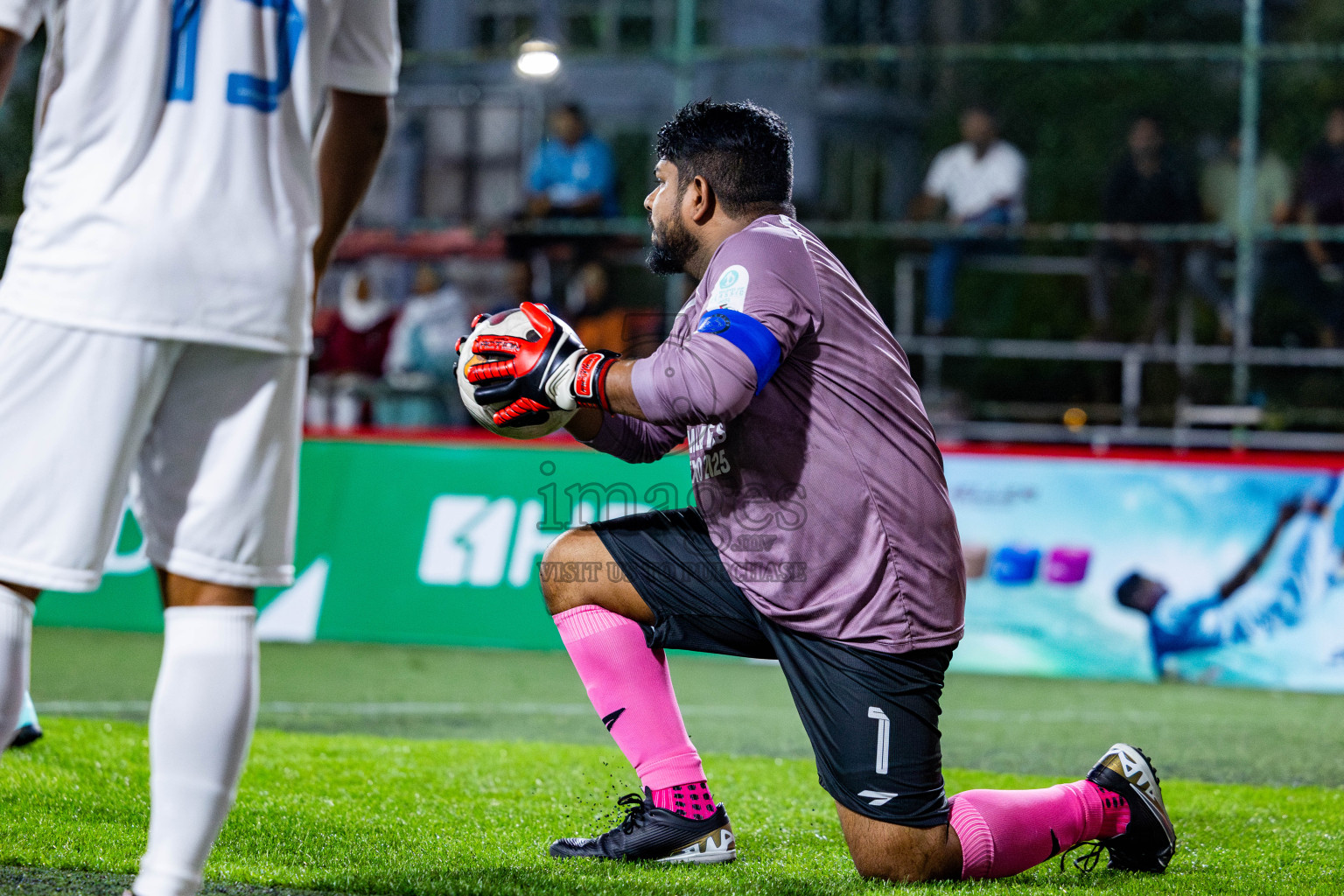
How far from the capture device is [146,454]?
87.4 inches

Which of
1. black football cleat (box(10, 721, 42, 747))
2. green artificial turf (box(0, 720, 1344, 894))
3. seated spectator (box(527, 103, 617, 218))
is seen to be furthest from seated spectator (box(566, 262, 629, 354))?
black football cleat (box(10, 721, 42, 747))

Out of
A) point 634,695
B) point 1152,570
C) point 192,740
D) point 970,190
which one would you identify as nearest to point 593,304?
point 970,190

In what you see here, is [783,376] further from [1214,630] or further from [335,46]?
[1214,630]

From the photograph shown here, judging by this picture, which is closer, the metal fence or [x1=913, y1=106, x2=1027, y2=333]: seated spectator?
the metal fence

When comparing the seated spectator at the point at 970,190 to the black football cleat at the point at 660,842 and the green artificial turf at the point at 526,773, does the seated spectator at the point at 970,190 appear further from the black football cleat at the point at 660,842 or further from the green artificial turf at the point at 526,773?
the black football cleat at the point at 660,842

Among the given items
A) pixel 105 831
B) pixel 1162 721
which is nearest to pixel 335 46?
pixel 105 831

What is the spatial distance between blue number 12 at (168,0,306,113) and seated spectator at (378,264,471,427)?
723 centimetres

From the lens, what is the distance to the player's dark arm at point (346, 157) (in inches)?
96.7

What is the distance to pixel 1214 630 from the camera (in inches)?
258

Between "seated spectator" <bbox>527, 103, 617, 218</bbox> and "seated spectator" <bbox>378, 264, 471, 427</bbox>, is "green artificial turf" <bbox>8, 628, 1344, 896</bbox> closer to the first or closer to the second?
"seated spectator" <bbox>378, 264, 471, 427</bbox>

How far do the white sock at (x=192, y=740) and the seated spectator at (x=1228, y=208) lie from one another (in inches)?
318

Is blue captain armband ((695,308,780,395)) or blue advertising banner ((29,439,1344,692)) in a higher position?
blue captain armband ((695,308,780,395))

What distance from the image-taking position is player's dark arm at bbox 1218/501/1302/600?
6555 millimetres

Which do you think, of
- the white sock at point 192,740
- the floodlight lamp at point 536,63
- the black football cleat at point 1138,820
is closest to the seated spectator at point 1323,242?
the floodlight lamp at point 536,63
